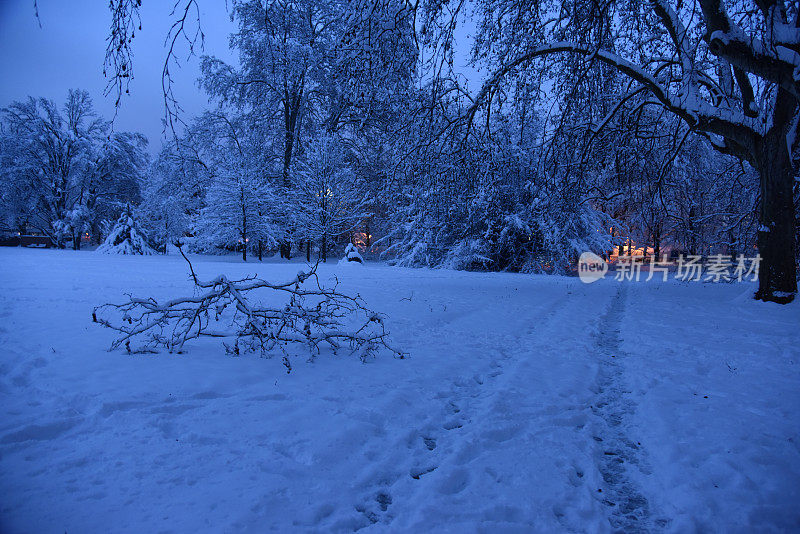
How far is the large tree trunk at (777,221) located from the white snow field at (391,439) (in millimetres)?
4584

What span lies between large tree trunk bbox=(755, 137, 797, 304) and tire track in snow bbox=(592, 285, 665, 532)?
671 centimetres

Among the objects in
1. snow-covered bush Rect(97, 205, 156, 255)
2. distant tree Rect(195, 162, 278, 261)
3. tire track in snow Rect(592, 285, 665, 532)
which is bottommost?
tire track in snow Rect(592, 285, 665, 532)

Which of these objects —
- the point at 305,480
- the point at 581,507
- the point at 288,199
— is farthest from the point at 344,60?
the point at 288,199

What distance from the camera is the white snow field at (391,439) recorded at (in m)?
1.90

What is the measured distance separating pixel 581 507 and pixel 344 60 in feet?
18.8

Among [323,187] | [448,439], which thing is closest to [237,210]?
[323,187]

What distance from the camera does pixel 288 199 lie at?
24.7m

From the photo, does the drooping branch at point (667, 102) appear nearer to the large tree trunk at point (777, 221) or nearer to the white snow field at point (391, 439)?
the large tree trunk at point (777, 221)

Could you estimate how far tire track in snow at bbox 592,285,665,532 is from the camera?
2.08m

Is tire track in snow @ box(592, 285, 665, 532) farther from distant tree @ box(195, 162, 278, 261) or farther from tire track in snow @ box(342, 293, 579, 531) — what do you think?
distant tree @ box(195, 162, 278, 261)

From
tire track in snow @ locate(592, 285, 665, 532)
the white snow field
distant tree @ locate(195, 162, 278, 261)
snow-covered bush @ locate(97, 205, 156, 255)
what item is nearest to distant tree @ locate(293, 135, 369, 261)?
distant tree @ locate(195, 162, 278, 261)

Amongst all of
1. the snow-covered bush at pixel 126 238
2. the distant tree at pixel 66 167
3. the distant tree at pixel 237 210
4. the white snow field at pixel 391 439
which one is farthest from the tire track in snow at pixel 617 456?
the distant tree at pixel 66 167

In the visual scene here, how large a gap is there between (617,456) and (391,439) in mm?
1602

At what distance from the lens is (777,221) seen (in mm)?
8234
